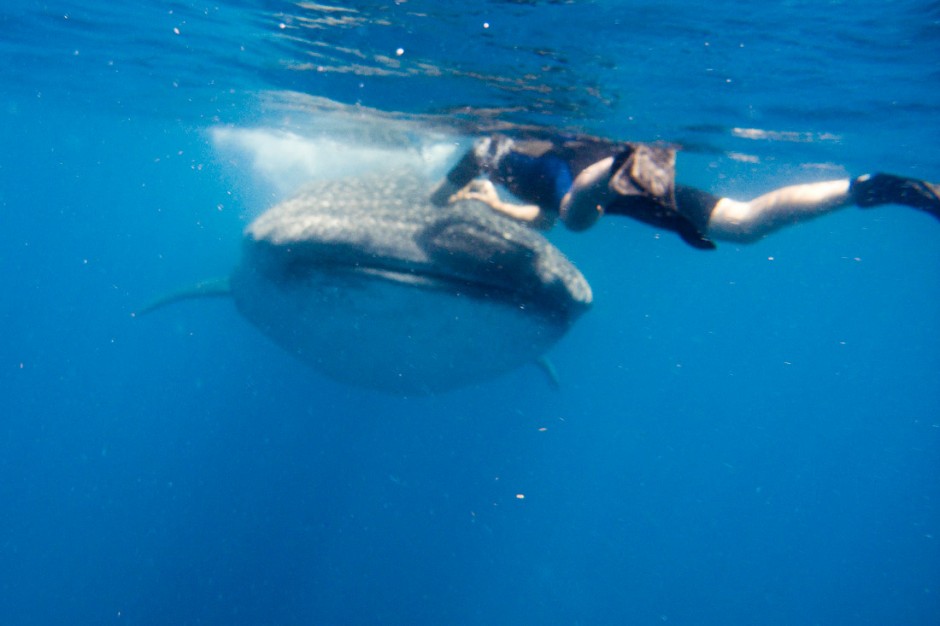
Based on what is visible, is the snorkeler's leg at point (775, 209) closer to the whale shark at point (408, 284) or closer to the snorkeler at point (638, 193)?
the snorkeler at point (638, 193)

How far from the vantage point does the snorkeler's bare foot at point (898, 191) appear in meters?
4.02

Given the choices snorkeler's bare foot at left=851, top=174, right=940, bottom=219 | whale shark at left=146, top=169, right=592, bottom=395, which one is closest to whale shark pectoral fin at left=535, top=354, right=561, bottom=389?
whale shark at left=146, top=169, right=592, bottom=395

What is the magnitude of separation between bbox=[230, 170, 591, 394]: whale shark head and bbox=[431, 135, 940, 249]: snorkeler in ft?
1.24

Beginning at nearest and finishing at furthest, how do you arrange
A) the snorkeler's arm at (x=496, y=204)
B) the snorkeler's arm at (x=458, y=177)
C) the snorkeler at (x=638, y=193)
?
Result: 1. the snorkeler at (x=638, y=193)
2. the snorkeler's arm at (x=458, y=177)
3. the snorkeler's arm at (x=496, y=204)

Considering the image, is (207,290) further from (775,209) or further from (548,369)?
(775,209)

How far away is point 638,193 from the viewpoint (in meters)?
3.22

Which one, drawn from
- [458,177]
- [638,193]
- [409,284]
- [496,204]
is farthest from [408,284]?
[638,193]

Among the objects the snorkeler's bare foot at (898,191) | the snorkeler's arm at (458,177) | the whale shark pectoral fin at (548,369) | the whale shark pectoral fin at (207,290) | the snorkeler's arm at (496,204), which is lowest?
the whale shark pectoral fin at (548,369)

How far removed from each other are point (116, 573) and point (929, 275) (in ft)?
142

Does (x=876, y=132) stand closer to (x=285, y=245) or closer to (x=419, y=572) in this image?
(x=285, y=245)

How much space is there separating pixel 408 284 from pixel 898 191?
369 centimetres

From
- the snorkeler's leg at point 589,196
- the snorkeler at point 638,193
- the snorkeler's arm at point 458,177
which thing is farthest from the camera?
the snorkeler's arm at point 458,177

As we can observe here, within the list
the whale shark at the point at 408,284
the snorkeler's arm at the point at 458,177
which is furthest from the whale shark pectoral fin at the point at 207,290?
the snorkeler's arm at the point at 458,177

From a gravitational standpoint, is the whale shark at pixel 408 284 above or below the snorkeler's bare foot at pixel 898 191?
below
